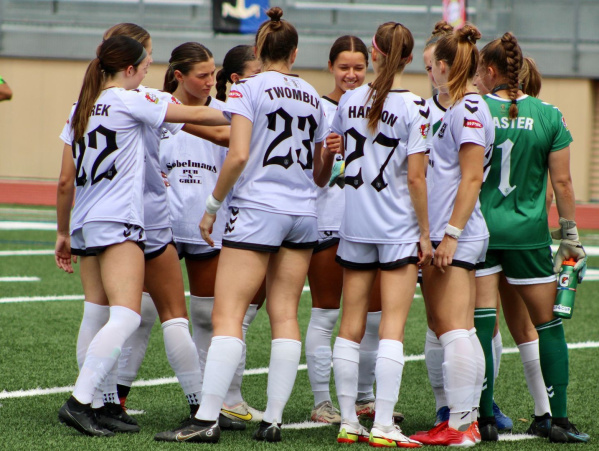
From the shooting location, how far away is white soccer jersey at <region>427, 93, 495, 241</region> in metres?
4.57

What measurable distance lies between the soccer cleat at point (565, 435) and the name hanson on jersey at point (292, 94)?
6.83 ft

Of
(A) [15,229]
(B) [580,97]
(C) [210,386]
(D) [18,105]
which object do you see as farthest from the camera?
(D) [18,105]

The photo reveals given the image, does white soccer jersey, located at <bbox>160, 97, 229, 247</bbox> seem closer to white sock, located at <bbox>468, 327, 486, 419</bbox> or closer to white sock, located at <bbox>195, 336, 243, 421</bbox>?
white sock, located at <bbox>195, 336, 243, 421</bbox>

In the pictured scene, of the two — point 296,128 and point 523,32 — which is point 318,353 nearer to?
point 296,128

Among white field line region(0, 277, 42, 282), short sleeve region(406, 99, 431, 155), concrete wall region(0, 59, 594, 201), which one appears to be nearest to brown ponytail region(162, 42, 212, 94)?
short sleeve region(406, 99, 431, 155)

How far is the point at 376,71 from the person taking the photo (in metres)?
4.61

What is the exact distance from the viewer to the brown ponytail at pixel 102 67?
465 centimetres

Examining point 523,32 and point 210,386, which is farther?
point 523,32

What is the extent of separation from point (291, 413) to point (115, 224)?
5.36ft

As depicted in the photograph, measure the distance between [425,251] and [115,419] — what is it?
183 centimetres

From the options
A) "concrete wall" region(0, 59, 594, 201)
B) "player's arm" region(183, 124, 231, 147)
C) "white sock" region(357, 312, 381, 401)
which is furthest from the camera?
"concrete wall" region(0, 59, 594, 201)

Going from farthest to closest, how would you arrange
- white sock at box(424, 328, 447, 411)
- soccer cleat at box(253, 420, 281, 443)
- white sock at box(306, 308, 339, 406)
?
white sock at box(306, 308, 339, 406) → white sock at box(424, 328, 447, 411) → soccer cleat at box(253, 420, 281, 443)

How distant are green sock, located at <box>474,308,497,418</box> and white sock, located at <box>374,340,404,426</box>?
0.55 m

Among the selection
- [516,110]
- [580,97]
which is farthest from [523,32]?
[516,110]
